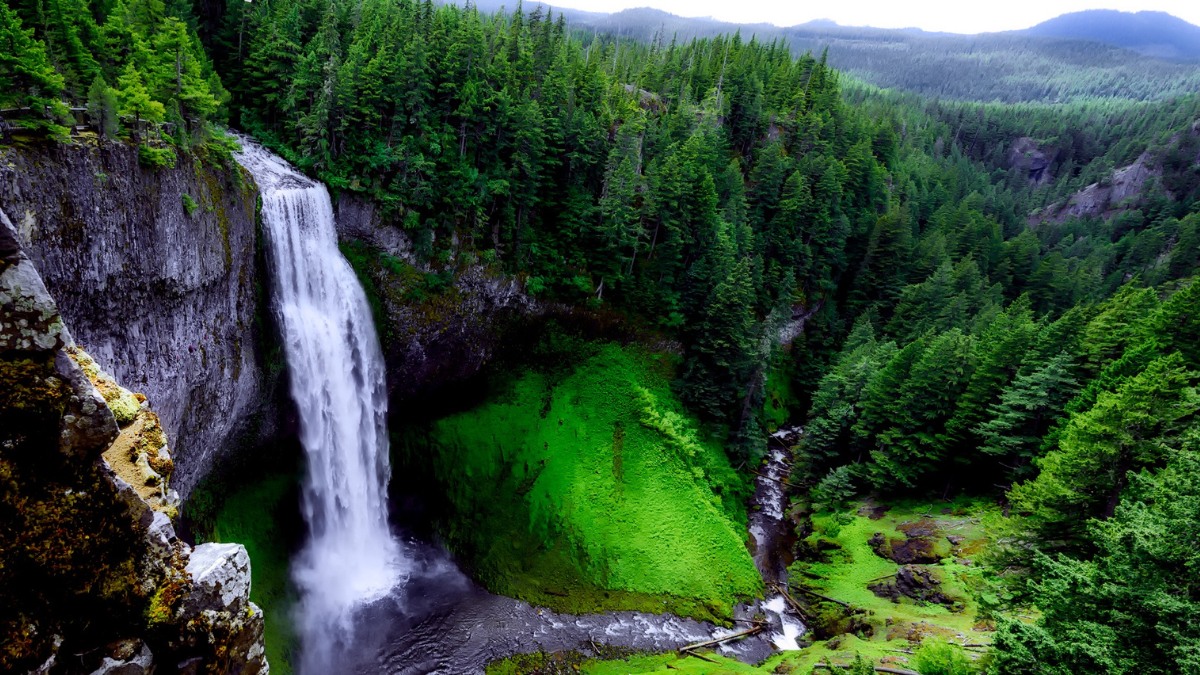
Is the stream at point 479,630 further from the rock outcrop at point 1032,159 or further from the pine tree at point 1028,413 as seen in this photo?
the rock outcrop at point 1032,159

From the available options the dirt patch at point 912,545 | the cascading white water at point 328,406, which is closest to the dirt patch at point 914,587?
the dirt patch at point 912,545

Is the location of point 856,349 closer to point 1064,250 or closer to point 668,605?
point 668,605

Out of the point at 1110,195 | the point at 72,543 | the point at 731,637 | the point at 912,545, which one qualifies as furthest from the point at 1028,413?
the point at 1110,195

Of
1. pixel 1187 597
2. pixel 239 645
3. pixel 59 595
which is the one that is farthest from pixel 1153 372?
pixel 59 595

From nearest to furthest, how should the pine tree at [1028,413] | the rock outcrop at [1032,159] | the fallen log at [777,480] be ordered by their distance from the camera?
the pine tree at [1028,413] → the fallen log at [777,480] → the rock outcrop at [1032,159]

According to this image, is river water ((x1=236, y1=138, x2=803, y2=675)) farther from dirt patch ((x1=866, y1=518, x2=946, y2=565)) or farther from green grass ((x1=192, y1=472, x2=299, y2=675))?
dirt patch ((x1=866, y1=518, x2=946, y2=565))

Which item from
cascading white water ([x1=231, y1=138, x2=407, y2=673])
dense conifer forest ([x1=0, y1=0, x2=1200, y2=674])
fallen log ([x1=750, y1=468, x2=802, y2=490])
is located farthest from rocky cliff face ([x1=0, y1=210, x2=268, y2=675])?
fallen log ([x1=750, y1=468, x2=802, y2=490])
